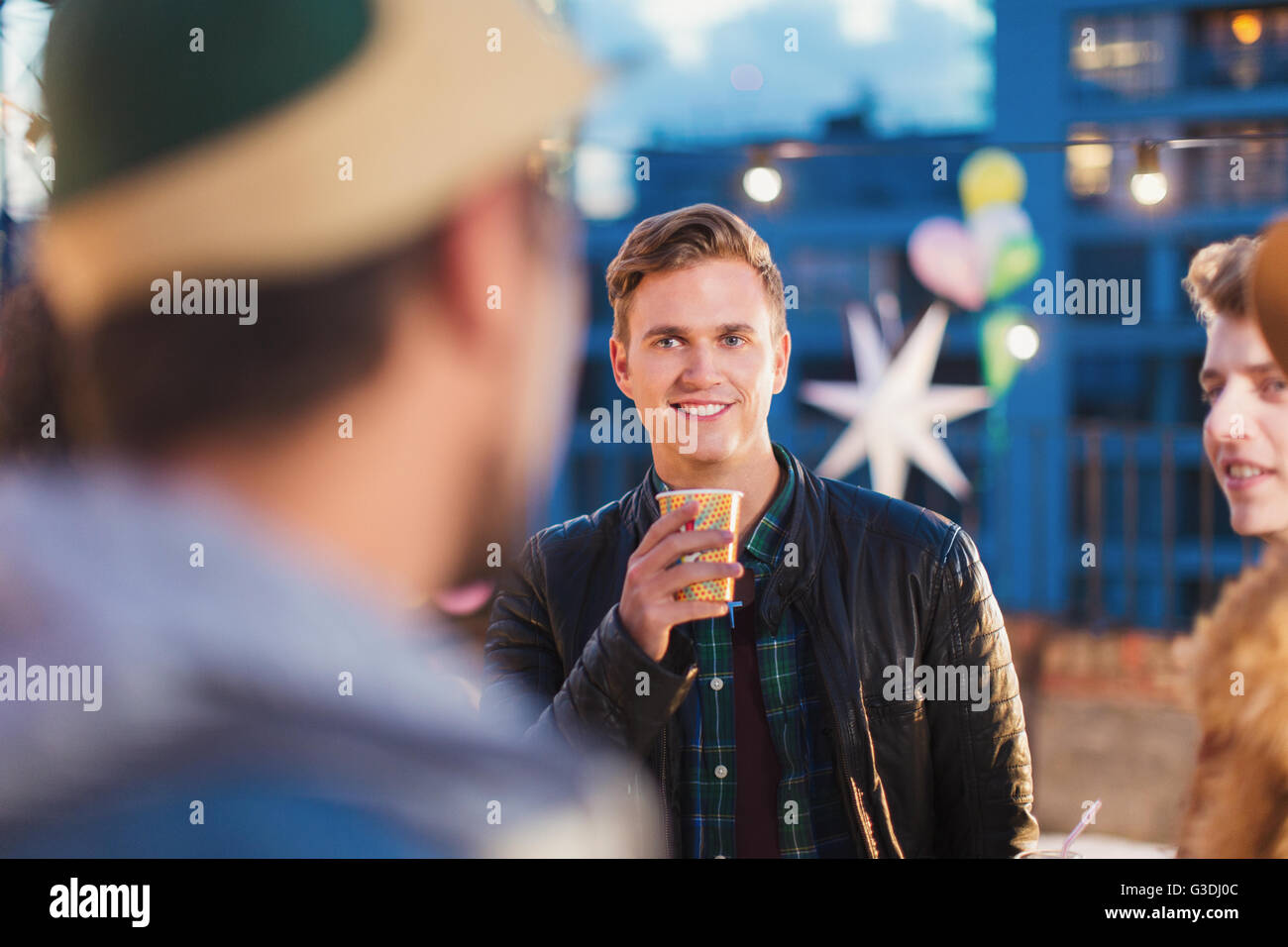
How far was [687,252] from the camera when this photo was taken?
2.41 metres

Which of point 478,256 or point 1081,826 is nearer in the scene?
point 1081,826

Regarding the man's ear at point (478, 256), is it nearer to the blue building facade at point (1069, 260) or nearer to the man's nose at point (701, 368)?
the blue building facade at point (1069, 260)

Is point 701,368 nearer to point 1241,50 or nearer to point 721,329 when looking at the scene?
point 721,329

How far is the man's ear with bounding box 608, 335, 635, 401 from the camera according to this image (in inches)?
99.1

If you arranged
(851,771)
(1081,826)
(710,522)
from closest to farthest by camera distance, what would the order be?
1. (710,522)
2. (851,771)
3. (1081,826)

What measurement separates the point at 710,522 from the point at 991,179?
4.22ft

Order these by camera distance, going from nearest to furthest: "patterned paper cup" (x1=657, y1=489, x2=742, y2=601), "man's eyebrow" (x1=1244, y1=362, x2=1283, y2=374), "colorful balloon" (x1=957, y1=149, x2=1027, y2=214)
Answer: "patterned paper cup" (x1=657, y1=489, x2=742, y2=601) → "man's eyebrow" (x1=1244, y1=362, x2=1283, y2=374) → "colorful balloon" (x1=957, y1=149, x2=1027, y2=214)

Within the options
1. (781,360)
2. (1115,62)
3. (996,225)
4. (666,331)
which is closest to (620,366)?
(666,331)

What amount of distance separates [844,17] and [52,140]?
2.05 m

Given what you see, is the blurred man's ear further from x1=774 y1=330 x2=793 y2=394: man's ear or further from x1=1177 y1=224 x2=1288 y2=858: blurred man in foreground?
x1=1177 y1=224 x2=1288 y2=858: blurred man in foreground

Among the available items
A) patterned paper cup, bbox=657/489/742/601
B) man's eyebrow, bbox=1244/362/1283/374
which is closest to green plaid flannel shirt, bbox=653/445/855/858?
patterned paper cup, bbox=657/489/742/601

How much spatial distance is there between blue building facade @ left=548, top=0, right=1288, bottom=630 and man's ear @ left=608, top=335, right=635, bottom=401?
0.28 feet

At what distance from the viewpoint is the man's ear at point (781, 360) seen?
251 centimetres

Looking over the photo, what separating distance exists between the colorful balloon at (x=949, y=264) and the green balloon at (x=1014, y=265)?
0.04 metres
